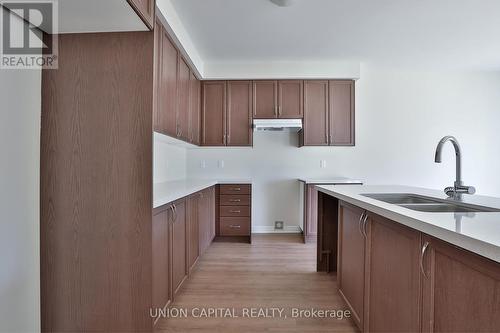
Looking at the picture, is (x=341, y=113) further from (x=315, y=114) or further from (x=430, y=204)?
(x=430, y=204)

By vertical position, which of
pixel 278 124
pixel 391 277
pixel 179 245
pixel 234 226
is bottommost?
pixel 234 226

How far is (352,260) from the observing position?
1.69 metres

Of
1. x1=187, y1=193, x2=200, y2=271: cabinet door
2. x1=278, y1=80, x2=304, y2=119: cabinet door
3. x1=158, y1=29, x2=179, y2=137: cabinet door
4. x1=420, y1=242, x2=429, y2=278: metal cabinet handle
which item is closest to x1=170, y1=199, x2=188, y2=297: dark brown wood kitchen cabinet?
x1=187, y1=193, x2=200, y2=271: cabinet door

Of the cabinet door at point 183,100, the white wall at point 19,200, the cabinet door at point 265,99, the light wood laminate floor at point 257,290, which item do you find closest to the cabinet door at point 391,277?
the light wood laminate floor at point 257,290

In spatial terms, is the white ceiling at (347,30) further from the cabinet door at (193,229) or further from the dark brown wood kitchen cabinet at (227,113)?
the cabinet door at (193,229)

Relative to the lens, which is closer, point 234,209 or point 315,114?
point 234,209

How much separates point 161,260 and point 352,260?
125 centimetres

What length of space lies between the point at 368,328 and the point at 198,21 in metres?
2.95

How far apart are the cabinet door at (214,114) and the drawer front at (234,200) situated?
817mm

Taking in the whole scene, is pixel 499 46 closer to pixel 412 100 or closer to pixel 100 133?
pixel 412 100

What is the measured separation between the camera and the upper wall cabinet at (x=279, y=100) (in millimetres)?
3779

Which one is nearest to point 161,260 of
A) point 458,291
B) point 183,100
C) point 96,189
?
point 96,189

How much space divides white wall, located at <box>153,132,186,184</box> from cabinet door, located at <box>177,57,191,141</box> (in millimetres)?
144

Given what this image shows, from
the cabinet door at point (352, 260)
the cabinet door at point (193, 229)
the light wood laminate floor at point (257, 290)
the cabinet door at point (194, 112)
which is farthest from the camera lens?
the cabinet door at point (194, 112)
